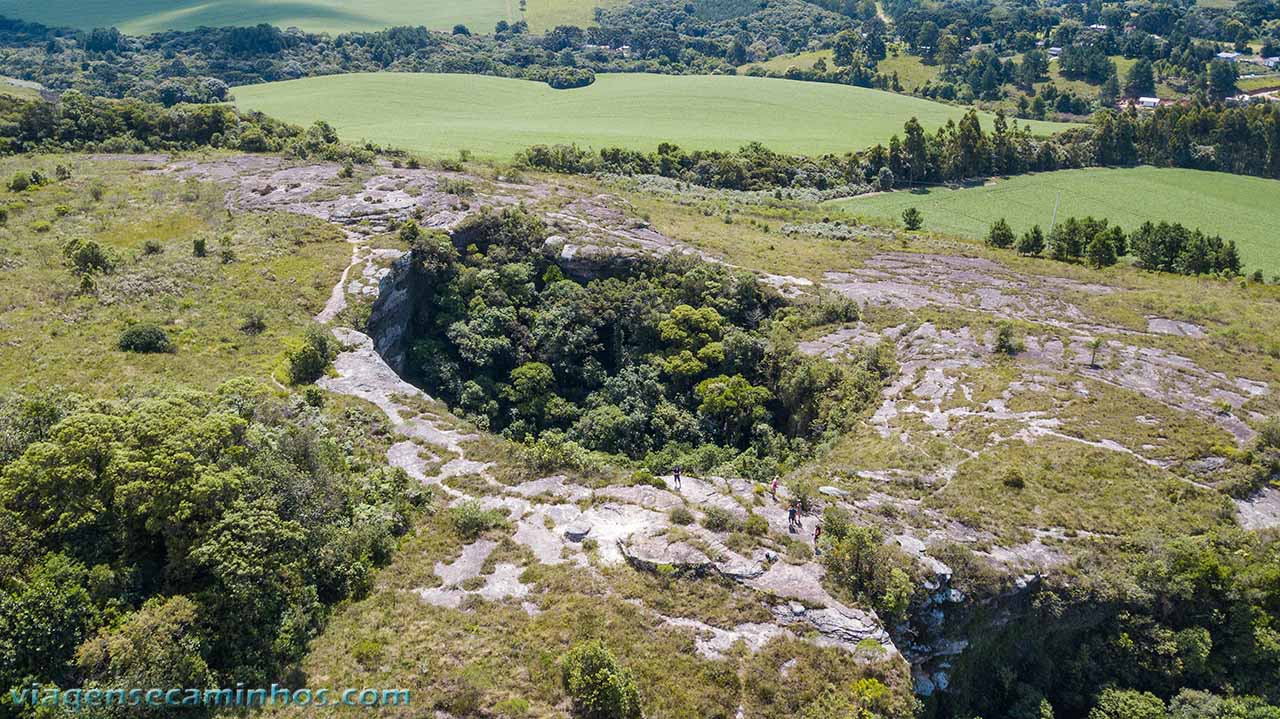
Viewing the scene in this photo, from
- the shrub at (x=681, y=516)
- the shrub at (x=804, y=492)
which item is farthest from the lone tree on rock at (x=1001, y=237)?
the shrub at (x=681, y=516)

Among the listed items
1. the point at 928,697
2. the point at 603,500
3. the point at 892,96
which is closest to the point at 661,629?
the point at 603,500

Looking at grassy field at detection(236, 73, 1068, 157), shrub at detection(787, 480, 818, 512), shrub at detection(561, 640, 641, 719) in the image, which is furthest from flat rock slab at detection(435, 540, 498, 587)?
grassy field at detection(236, 73, 1068, 157)

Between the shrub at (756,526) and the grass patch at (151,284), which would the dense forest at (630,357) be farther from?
the shrub at (756,526)

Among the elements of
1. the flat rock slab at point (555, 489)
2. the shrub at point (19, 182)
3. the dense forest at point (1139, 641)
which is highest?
the shrub at point (19, 182)

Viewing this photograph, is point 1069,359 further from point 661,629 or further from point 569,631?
point 569,631

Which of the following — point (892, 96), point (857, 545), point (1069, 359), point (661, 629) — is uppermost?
point (892, 96)

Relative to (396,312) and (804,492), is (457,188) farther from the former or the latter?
(804,492)
